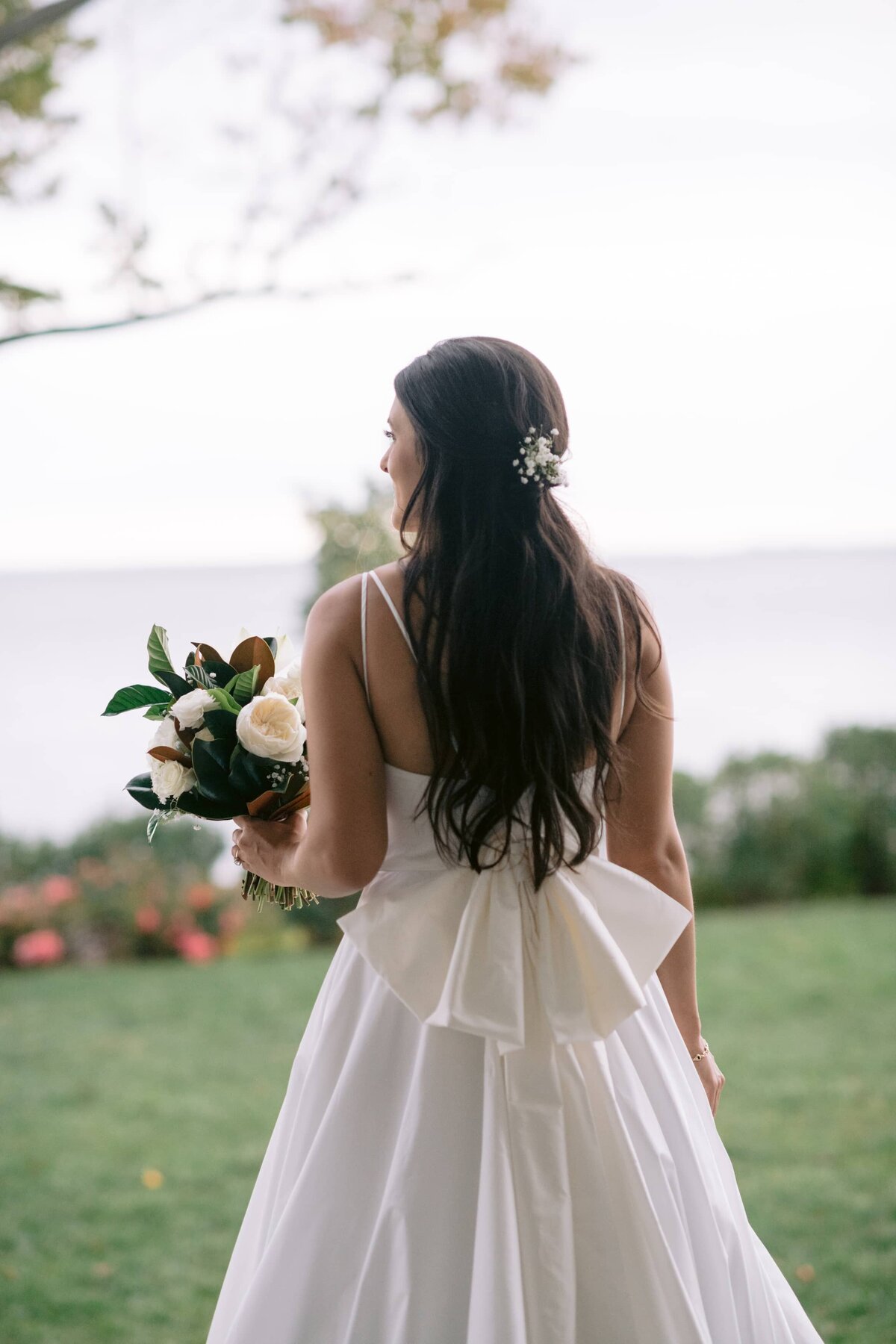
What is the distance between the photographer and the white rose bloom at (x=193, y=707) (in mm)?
1873

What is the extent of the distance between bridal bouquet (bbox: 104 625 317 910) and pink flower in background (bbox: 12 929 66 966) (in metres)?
5.03

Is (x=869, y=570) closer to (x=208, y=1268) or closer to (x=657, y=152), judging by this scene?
(x=657, y=152)

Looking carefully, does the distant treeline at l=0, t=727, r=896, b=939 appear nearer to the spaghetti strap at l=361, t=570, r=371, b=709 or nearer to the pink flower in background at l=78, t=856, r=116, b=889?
the pink flower in background at l=78, t=856, r=116, b=889

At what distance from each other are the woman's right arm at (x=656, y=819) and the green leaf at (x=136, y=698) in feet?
2.68

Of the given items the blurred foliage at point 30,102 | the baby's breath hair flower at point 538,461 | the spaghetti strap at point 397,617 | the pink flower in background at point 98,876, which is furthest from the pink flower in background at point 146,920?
the baby's breath hair flower at point 538,461

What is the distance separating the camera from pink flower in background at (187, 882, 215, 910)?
267 inches

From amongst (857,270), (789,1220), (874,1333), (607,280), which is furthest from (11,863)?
(857,270)

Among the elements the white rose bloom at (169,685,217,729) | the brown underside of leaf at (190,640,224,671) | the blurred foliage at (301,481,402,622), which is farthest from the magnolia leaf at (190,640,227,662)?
the blurred foliage at (301,481,402,622)

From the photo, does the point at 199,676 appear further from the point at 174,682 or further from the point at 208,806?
the point at 208,806

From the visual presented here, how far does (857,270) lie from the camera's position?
66.7ft

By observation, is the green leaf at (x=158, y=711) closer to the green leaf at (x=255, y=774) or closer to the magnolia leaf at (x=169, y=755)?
the magnolia leaf at (x=169, y=755)

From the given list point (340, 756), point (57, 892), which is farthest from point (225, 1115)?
point (340, 756)

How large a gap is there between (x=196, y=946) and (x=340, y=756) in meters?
5.44

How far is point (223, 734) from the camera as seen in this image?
6.16ft
